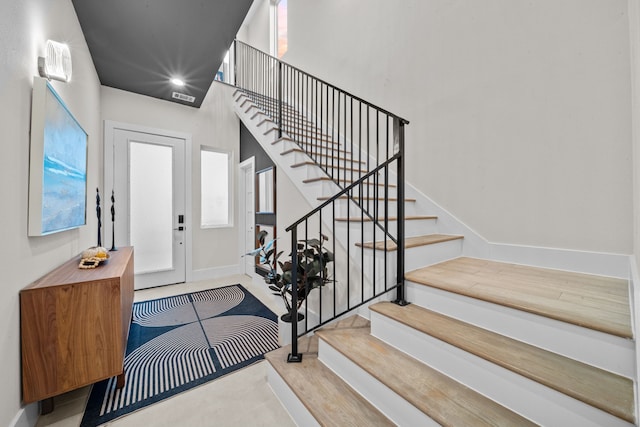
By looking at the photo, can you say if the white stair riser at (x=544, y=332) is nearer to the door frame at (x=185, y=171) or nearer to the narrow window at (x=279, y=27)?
the door frame at (x=185, y=171)

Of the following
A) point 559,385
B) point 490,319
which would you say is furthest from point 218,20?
point 559,385

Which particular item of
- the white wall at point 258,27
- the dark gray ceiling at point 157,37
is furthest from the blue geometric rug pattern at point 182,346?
the white wall at point 258,27

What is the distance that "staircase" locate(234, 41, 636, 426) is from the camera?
0.95 meters

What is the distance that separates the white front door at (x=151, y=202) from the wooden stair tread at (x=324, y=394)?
114 inches

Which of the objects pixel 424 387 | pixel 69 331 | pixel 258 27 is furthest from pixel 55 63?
pixel 258 27

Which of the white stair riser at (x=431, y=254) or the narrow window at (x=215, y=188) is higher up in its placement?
the narrow window at (x=215, y=188)

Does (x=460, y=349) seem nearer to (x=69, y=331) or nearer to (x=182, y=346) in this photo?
(x=69, y=331)

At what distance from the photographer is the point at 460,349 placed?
1.16 meters

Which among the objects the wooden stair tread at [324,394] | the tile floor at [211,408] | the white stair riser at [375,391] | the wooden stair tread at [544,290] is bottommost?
the tile floor at [211,408]

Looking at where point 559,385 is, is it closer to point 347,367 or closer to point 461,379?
point 461,379

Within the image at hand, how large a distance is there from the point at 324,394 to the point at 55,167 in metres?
2.10

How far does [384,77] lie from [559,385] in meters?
3.27

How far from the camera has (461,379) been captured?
1164mm

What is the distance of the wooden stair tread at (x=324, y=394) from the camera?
1192mm
